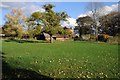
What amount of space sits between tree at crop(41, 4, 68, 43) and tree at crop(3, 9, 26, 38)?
73.0ft

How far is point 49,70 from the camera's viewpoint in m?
9.97

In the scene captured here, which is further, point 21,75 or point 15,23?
point 15,23

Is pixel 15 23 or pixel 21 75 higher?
pixel 15 23

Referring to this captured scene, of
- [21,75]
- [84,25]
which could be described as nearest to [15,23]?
[84,25]

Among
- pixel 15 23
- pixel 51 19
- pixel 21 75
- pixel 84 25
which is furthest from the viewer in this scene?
pixel 84 25

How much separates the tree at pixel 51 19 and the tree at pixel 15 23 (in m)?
22.3

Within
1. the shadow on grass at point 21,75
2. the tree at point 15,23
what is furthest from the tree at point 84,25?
the shadow on grass at point 21,75

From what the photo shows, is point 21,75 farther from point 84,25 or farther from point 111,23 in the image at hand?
point 84,25

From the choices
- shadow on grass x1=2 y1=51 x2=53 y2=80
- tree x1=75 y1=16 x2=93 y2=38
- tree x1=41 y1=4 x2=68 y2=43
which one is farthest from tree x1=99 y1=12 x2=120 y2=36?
shadow on grass x1=2 y1=51 x2=53 y2=80

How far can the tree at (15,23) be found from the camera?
2746 inches

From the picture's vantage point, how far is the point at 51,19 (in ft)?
160

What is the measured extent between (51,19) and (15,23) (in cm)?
2393

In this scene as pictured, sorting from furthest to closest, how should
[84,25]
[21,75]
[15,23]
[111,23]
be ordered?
[84,25], [111,23], [15,23], [21,75]

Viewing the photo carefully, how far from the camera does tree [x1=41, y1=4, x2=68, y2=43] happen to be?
4791 centimetres
